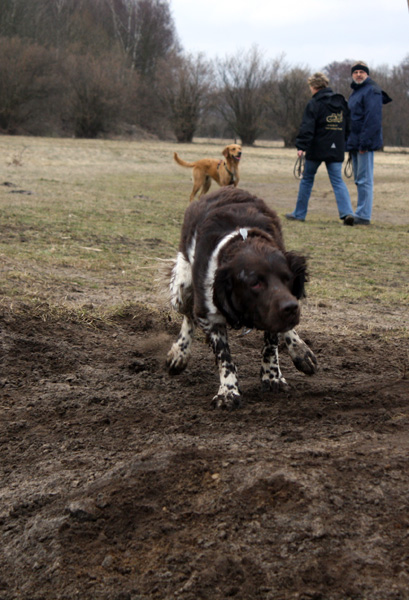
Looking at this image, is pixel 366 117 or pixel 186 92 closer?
pixel 366 117

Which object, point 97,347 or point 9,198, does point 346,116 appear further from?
point 97,347

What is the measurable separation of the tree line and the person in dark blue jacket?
26968 mm

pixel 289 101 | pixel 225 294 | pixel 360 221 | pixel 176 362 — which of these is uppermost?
pixel 289 101

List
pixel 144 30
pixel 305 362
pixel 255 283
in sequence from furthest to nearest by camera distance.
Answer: pixel 144 30 < pixel 305 362 < pixel 255 283

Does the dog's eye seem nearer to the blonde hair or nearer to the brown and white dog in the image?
the brown and white dog

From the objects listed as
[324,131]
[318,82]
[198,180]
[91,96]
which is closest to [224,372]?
[324,131]

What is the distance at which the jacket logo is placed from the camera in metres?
11.1

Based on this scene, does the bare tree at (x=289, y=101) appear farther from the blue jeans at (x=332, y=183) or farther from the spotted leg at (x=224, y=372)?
the spotted leg at (x=224, y=372)

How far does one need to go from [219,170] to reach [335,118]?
4.21 metres

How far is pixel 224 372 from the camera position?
12.4 ft

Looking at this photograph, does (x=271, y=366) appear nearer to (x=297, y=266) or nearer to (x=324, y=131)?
(x=297, y=266)

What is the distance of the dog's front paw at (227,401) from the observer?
3635 mm

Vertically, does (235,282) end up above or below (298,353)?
above

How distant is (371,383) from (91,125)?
34723 millimetres
